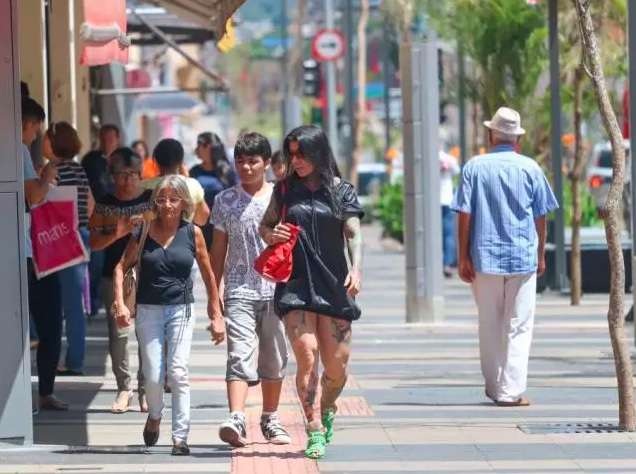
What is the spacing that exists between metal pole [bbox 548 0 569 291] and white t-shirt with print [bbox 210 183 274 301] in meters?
11.2

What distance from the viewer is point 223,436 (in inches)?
390

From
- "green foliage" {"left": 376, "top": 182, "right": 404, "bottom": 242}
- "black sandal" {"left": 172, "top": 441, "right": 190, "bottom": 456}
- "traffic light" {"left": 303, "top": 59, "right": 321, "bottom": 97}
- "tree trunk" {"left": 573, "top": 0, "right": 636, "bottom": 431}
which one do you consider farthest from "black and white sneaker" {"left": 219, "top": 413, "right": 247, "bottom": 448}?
"traffic light" {"left": 303, "top": 59, "right": 321, "bottom": 97}

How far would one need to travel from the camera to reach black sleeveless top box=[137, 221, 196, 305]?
394 inches

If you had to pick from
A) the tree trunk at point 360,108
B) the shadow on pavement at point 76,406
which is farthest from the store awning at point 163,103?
the shadow on pavement at point 76,406

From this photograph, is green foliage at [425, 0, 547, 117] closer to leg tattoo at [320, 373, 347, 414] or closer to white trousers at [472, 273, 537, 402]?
white trousers at [472, 273, 537, 402]

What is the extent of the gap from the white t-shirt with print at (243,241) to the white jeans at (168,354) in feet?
1.05

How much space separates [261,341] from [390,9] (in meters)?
25.3

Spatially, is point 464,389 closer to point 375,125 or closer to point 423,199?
point 423,199

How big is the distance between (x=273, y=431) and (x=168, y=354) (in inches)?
28.6

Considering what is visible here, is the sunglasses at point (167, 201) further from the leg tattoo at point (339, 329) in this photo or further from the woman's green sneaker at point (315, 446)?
the woman's green sneaker at point (315, 446)

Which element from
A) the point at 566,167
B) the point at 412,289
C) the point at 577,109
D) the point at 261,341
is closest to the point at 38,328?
the point at 261,341

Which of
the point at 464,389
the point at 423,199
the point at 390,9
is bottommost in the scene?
the point at 464,389

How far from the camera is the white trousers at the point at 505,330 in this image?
11922 mm

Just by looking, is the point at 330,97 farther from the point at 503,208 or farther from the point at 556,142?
the point at 503,208
